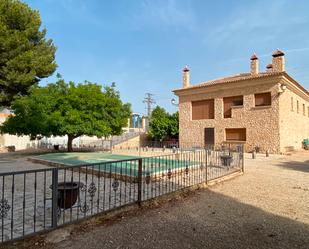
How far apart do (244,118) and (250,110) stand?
34.1 inches

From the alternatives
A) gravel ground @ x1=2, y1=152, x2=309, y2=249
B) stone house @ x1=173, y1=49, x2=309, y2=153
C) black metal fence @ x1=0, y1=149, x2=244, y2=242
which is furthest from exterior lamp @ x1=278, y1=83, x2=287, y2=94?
gravel ground @ x1=2, y1=152, x2=309, y2=249

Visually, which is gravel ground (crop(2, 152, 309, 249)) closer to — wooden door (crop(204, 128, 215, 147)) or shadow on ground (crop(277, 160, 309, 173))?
shadow on ground (crop(277, 160, 309, 173))

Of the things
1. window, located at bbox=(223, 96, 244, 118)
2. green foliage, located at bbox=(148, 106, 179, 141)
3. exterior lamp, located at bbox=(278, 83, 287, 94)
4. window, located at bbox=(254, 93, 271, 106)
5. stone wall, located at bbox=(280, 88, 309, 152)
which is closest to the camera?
exterior lamp, located at bbox=(278, 83, 287, 94)

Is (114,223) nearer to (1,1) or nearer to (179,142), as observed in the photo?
(1,1)

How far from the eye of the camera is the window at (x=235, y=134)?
20.3m

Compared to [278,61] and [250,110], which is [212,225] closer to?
[250,110]

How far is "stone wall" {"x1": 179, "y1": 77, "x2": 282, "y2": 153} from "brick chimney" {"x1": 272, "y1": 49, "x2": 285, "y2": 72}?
1401 millimetres

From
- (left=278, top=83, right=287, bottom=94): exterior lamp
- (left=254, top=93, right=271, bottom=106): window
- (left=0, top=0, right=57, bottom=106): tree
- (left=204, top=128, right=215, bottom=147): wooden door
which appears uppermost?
(left=0, top=0, right=57, bottom=106): tree

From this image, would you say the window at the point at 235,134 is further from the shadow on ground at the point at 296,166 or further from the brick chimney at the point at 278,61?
the shadow on ground at the point at 296,166

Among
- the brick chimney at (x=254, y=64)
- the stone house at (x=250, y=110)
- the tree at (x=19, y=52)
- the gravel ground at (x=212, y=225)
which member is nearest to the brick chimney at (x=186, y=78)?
the stone house at (x=250, y=110)

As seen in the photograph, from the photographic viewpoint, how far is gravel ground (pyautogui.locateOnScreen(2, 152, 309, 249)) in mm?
3180

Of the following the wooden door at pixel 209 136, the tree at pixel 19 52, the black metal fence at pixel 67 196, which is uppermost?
the tree at pixel 19 52

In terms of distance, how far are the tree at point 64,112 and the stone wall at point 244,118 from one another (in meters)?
9.85

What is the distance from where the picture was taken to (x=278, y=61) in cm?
1872
